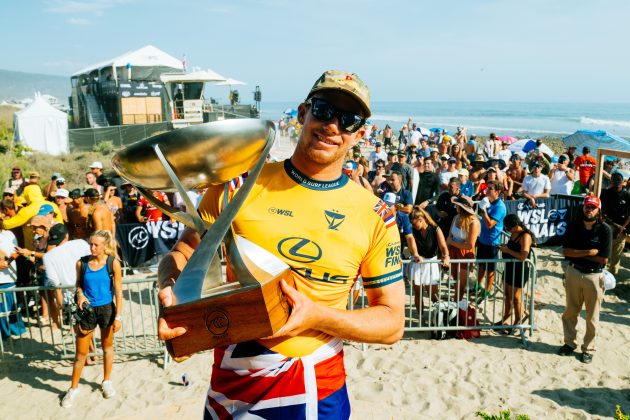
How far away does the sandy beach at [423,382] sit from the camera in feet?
17.4

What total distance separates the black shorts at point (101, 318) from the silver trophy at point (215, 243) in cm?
418

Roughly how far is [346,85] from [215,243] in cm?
82

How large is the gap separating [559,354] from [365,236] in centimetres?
575

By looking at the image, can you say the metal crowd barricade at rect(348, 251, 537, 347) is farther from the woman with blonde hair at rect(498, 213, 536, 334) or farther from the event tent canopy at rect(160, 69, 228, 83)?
the event tent canopy at rect(160, 69, 228, 83)

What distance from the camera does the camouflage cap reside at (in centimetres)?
195

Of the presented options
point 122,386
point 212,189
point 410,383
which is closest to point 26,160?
point 122,386

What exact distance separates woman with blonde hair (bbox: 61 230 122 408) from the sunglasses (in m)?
4.20

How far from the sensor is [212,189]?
2.05m

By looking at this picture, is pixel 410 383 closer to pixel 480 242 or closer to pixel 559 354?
pixel 559 354

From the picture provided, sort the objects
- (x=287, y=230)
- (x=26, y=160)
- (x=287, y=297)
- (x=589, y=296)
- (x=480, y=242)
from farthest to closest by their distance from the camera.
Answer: (x=26, y=160) → (x=480, y=242) → (x=589, y=296) → (x=287, y=230) → (x=287, y=297)

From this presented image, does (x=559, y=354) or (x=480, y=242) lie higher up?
(x=480, y=242)

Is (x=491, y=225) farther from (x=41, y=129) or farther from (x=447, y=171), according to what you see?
(x=41, y=129)

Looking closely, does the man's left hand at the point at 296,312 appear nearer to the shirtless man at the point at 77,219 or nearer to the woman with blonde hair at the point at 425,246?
the woman with blonde hair at the point at 425,246

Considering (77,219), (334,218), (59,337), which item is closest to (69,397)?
(59,337)
